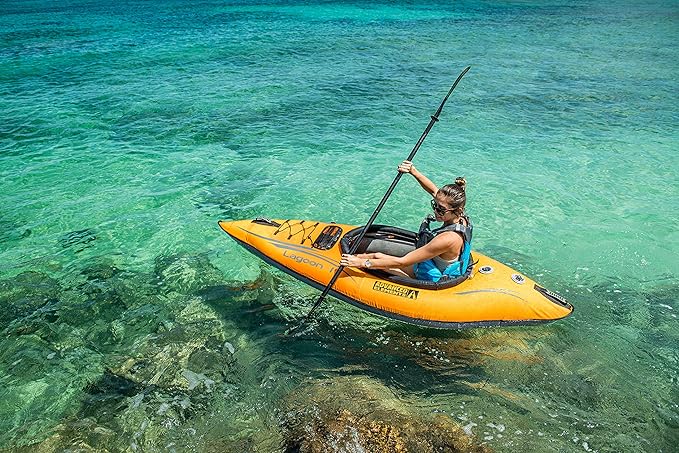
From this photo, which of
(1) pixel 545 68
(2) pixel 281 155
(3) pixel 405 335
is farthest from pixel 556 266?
(1) pixel 545 68

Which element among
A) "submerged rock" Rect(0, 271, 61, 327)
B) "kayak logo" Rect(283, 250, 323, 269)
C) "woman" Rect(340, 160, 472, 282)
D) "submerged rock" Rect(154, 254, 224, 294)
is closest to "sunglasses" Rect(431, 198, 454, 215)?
"woman" Rect(340, 160, 472, 282)

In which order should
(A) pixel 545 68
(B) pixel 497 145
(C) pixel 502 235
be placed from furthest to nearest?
(A) pixel 545 68 < (B) pixel 497 145 < (C) pixel 502 235

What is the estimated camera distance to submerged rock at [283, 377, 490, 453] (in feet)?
11.6

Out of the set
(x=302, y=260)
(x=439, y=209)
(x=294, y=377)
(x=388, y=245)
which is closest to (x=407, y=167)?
(x=388, y=245)

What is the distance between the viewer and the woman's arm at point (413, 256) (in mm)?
4438

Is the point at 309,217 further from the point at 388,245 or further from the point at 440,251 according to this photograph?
the point at 440,251

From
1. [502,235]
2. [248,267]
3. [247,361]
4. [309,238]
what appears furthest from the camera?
[502,235]

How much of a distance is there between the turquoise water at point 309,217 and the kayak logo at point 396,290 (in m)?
0.46

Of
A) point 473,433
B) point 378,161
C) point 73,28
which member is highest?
point 473,433

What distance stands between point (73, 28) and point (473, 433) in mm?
23222

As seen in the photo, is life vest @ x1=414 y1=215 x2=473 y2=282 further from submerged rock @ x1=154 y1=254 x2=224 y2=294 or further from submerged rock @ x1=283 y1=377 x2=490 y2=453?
submerged rock @ x1=154 y1=254 x2=224 y2=294

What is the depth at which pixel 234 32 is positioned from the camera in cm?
2075

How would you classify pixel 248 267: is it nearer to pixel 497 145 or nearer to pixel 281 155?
pixel 281 155

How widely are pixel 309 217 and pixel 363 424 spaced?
4.19 meters
